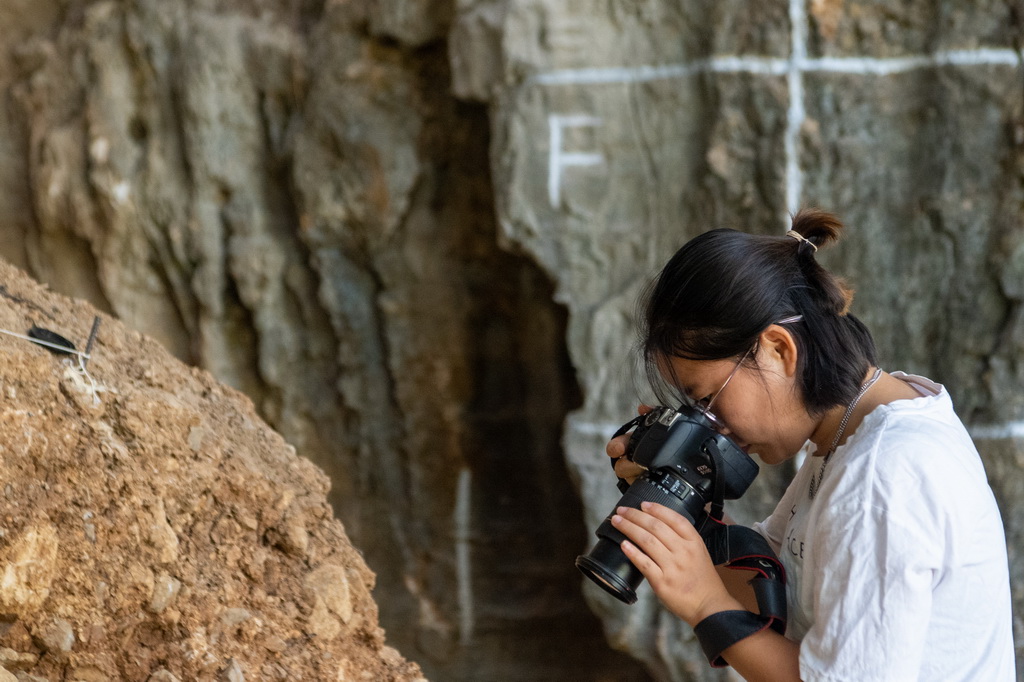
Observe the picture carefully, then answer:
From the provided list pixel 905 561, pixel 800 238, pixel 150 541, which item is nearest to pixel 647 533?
pixel 905 561

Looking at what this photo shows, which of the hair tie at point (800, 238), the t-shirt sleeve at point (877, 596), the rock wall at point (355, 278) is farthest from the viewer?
the rock wall at point (355, 278)

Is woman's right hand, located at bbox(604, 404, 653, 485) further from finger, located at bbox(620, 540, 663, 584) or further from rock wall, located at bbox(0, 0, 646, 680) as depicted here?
rock wall, located at bbox(0, 0, 646, 680)

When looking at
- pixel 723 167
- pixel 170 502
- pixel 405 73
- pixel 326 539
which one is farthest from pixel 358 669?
pixel 405 73

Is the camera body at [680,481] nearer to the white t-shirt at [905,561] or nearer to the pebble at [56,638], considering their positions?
the white t-shirt at [905,561]

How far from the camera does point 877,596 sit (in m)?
0.84

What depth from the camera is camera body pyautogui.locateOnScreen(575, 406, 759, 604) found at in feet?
3.40

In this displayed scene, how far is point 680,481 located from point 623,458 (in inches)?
5.8

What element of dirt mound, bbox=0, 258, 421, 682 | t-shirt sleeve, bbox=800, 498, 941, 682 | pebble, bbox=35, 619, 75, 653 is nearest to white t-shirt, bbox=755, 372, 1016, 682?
t-shirt sleeve, bbox=800, 498, 941, 682

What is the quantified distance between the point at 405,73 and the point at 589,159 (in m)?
0.77

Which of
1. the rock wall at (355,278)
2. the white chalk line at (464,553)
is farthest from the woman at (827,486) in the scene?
the white chalk line at (464,553)

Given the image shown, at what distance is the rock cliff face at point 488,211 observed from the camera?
8.44ft

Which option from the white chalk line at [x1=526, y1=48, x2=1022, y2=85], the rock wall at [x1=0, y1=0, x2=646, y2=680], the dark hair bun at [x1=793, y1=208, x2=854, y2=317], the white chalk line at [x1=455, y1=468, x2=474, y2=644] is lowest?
the white chalk line at [x1=455, y1=468, x2=474, y2=644]

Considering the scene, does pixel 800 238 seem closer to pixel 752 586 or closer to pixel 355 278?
pixel 752 586

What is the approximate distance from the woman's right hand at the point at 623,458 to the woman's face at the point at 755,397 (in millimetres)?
133
